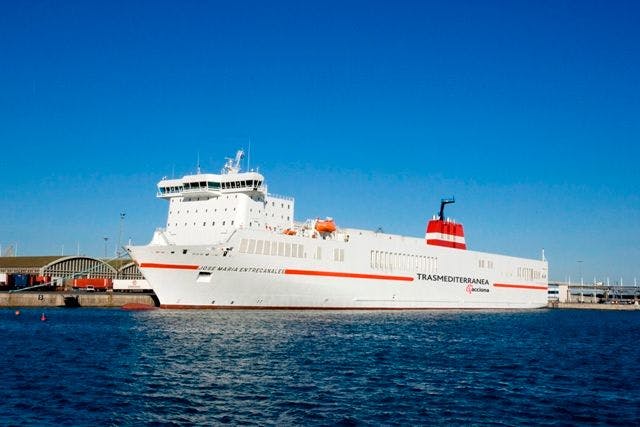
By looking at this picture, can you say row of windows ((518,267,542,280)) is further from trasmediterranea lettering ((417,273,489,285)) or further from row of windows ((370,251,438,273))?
row of windows ((370,251,438,273))

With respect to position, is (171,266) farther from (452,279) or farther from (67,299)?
(452,279)

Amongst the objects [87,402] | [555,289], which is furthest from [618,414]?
[555,289]

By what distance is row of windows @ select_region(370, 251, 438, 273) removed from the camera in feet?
174

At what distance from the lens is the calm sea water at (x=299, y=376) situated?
51.0 ft

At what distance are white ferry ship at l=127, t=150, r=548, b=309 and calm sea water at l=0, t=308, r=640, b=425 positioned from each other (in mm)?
5821

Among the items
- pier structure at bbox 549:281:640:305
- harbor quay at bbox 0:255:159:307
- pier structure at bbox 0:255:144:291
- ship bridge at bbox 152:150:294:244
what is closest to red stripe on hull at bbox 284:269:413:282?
ship bridge at bbox 152:150:294:244

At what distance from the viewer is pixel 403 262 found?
56125 mm

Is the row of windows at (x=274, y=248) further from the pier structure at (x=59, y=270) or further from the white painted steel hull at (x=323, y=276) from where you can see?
the pier structure at (x=59, y=270)

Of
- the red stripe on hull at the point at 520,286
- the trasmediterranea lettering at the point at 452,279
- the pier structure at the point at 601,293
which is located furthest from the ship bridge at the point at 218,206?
the pier structure at the point at 601,293

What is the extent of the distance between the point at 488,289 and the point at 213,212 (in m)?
34.1

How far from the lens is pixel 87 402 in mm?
16094

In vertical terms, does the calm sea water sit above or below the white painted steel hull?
below

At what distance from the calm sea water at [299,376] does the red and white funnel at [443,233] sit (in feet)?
94.6

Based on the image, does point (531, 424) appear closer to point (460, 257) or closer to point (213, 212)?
point (213, 212)
